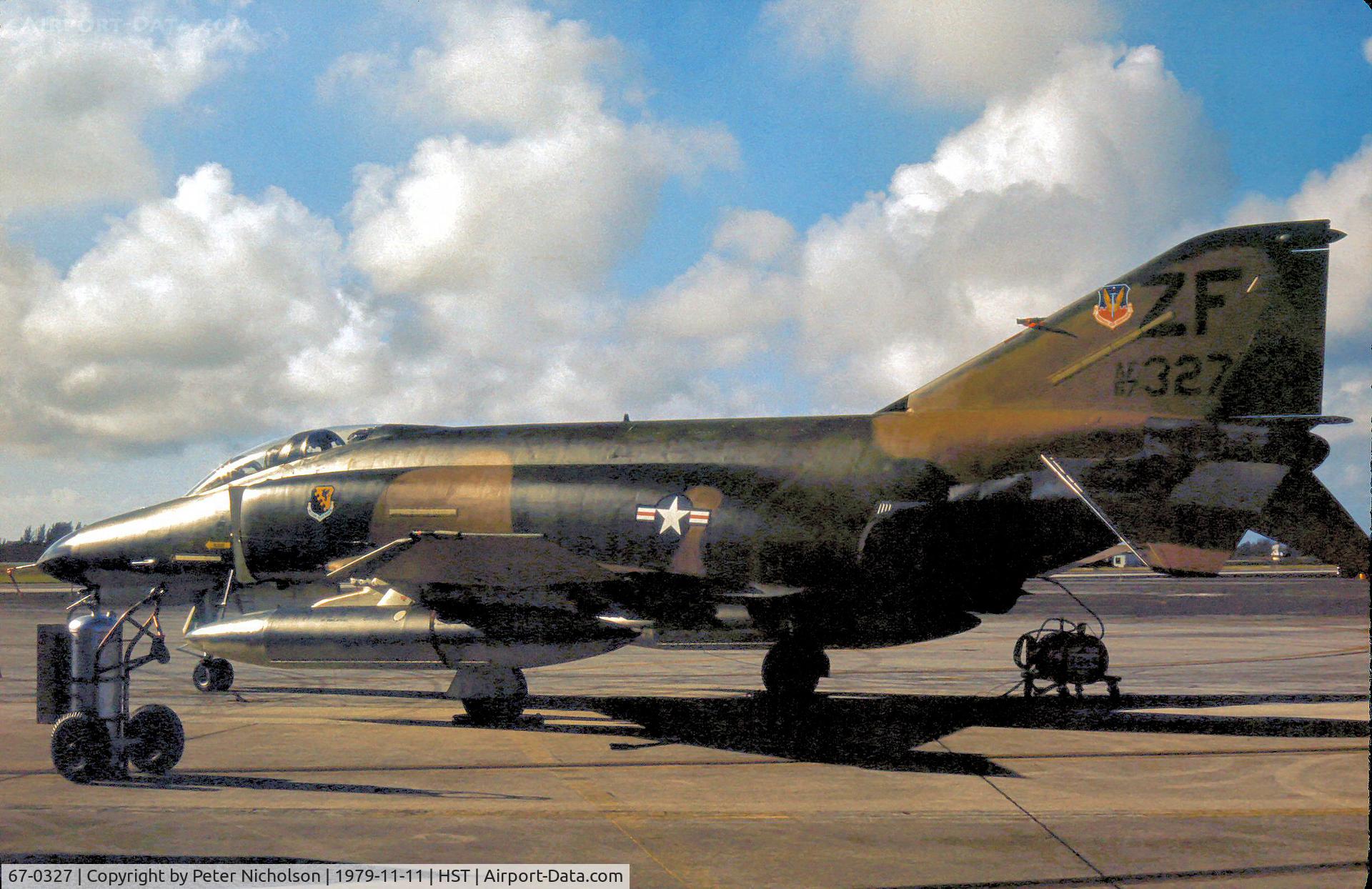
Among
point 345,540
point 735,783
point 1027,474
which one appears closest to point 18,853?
point 735,783

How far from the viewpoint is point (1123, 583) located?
59.4 m

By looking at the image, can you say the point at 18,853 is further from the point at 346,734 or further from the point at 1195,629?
the point at 1195,629

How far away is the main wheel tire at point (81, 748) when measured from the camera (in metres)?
8.02

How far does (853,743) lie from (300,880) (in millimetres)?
6303

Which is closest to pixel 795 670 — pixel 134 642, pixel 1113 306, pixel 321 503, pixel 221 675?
pixel 1113 306

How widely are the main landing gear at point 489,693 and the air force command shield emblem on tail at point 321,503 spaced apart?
2.91 metres

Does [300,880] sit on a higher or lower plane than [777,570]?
lower

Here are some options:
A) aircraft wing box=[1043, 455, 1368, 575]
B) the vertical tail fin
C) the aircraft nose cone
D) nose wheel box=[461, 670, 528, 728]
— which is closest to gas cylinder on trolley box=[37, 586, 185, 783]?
nose wheel box=[461, 670, 528, 728]

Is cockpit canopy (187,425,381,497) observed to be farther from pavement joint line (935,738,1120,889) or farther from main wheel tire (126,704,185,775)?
pavement joint line (935,738,1120,889)

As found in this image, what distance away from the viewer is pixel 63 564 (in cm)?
1473

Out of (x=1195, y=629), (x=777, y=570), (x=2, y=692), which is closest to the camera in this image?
(x=777, y=570)

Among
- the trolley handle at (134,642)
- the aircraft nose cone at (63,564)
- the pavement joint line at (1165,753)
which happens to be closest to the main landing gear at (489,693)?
the trolley handle at (134,642)

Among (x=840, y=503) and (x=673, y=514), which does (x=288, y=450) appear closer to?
(x=673, y=514)

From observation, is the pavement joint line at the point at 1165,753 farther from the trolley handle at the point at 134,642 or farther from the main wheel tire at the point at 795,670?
the trolley handle at the point at 134,642
